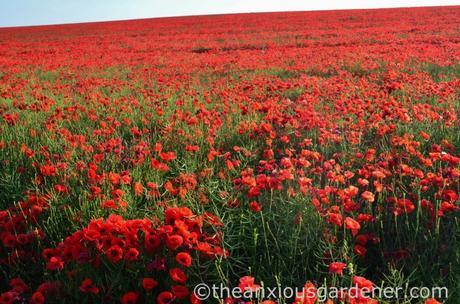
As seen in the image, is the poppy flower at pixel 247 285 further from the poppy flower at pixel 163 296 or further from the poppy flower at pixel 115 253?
the poppy flower at pixel 115 253

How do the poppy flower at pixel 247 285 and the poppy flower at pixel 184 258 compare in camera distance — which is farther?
the poppy flower at pixel 184 258

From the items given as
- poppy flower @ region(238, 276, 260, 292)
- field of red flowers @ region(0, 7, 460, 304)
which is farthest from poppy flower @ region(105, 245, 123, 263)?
poppy flower @ region(238, 276, 260, 292)

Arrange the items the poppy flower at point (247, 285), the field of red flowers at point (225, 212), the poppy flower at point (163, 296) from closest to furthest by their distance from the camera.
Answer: the poppy flower at point (247, 285)
the poppy flower at point (163, 296)
the field of red flowers at point (225, 212)

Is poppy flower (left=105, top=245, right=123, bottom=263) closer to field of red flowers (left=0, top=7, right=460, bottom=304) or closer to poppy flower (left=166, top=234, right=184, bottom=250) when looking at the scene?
field of red flowers (left=0, top=7, right=460, bottom=304)

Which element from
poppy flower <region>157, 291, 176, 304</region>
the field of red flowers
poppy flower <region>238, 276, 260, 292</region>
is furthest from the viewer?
the field of red flowers

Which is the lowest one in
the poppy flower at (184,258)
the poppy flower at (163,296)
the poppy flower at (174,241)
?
the poppy flower at (163,296)

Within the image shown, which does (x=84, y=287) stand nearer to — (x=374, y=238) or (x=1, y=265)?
(x=1, y=265)

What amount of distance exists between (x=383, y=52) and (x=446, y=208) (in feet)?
36.1

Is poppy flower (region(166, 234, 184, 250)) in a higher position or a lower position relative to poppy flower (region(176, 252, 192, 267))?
higher

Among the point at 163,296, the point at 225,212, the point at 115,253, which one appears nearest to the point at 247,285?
the point at 163,296

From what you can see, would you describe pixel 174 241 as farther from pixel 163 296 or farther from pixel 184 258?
pixel 163 296

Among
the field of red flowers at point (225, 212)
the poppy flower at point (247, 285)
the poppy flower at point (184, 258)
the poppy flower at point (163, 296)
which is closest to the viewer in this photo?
the poppy flower at point (247, 285)

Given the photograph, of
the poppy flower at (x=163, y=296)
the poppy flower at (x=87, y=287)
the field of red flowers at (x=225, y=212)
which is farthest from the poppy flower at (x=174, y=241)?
the poppy flower at (x=87, y=287)

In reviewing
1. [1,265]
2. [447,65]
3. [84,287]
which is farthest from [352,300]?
[447,65]
